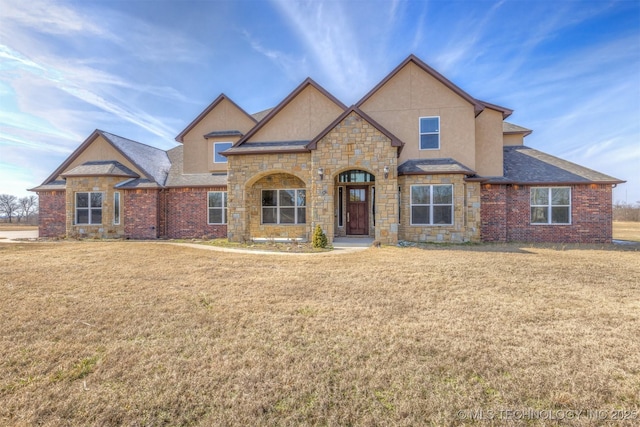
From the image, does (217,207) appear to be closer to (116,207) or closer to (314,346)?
(116,207)

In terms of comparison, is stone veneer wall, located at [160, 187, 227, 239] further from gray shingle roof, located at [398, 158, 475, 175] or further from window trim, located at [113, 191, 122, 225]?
gray shingle roof, located at [398, 158, 475, 175]

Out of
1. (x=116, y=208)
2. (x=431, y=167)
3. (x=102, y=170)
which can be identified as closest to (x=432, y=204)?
(x=431, y=167)

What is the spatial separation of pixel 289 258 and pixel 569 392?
7396 mm

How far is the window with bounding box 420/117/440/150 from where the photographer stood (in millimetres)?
13680

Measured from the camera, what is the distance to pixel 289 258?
9.23 meters

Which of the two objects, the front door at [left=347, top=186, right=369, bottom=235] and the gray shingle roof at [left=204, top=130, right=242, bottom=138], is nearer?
the front door at [left=347, top=186, right=369, bottom=235]

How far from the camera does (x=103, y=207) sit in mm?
15656

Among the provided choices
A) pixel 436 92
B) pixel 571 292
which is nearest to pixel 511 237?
pixel 436 92

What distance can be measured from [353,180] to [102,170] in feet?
47.1

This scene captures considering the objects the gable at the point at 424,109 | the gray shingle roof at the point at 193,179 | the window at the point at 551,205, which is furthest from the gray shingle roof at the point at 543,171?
the gray shingle roof at the point at 193,179

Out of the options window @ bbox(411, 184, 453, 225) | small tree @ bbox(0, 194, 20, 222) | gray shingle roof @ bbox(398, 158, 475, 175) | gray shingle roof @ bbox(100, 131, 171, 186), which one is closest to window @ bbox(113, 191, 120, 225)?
gray shingle roof @ bbox(100, 131, 171, 186)

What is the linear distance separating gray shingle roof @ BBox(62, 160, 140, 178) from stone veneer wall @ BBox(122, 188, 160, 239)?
3.98 feet

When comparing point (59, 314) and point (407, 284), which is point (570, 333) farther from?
point (59, 314)

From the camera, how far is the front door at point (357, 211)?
49.0ft
